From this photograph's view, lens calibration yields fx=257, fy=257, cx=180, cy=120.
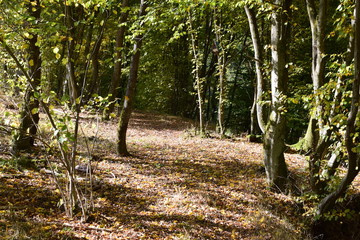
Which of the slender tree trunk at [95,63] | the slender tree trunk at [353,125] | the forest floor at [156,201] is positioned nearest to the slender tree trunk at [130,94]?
the forest floor at [156,201]

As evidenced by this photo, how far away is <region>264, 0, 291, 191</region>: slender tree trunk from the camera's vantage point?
19.6ft

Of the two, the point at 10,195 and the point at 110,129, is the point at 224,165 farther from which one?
the point at 110,129

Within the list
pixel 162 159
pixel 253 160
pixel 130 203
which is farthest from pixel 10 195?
pixel 253 160

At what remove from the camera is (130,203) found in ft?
16.5

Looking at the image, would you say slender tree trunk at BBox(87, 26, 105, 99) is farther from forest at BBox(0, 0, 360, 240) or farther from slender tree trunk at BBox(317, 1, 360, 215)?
slender tree trunk at BBox(317, 1, 360, 215)

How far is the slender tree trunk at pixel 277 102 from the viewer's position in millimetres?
5969

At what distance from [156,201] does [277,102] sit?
11.6 feet

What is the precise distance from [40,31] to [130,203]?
3.36 m

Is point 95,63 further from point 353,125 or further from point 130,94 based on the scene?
point 353,125

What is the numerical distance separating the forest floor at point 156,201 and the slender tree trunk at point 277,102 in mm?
470

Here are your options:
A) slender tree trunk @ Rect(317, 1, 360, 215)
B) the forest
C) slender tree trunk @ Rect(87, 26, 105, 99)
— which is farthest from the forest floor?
slender tree trunk @ Rect(317, 1, 360, 215)

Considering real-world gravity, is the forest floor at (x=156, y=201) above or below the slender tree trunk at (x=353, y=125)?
below

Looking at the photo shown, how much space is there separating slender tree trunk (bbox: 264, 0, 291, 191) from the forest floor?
0.47m

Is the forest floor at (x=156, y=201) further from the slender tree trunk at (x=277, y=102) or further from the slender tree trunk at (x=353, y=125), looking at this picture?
the slender tree trunk at (x=353, y=125)
